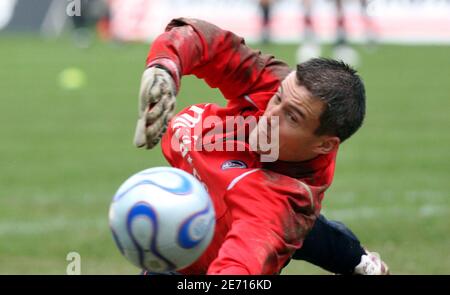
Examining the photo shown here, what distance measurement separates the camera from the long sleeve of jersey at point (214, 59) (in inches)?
183

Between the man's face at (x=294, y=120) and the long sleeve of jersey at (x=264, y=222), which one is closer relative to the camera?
the long sleeve of jersey at (x=264, y=222)

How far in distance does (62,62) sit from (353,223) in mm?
18371

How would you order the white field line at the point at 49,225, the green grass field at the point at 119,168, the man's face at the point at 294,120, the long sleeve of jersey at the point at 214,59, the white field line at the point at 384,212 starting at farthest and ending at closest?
the white field line at the point at 384,212 → the white field line at the point at 49,225 → the green grass field at the point at 119,168 → the man's face at the point at 294,120 → the long sleeve of jersey at the point at 214,59

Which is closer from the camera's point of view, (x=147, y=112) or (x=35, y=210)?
(x=147, y=112)

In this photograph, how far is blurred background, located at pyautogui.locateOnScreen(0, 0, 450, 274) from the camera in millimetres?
8531

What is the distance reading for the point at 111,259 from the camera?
25.9 ft

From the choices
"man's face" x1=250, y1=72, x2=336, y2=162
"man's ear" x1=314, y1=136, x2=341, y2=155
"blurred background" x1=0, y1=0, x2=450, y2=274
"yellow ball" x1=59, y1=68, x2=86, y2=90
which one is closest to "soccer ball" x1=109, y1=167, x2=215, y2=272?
"man's face" x1=250, y1=72, x2=336, y2=162

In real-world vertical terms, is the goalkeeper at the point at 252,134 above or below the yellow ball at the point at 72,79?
above

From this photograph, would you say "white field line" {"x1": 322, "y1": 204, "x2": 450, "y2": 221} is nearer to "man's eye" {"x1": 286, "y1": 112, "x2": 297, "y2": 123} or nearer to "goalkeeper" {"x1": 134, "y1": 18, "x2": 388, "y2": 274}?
"goalkeeper" {"x1": 134, "y1": 18, "x2": 388, "y2": 274}

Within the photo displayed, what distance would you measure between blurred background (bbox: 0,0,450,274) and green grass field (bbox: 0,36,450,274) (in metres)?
0.02

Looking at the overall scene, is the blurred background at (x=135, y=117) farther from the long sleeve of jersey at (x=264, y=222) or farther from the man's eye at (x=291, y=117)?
the man's eye at (x=291, y=117)

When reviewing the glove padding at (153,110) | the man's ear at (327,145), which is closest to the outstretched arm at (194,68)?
the glove padding at (153,110)

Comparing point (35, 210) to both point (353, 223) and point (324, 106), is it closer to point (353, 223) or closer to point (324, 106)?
point (353, 223)
